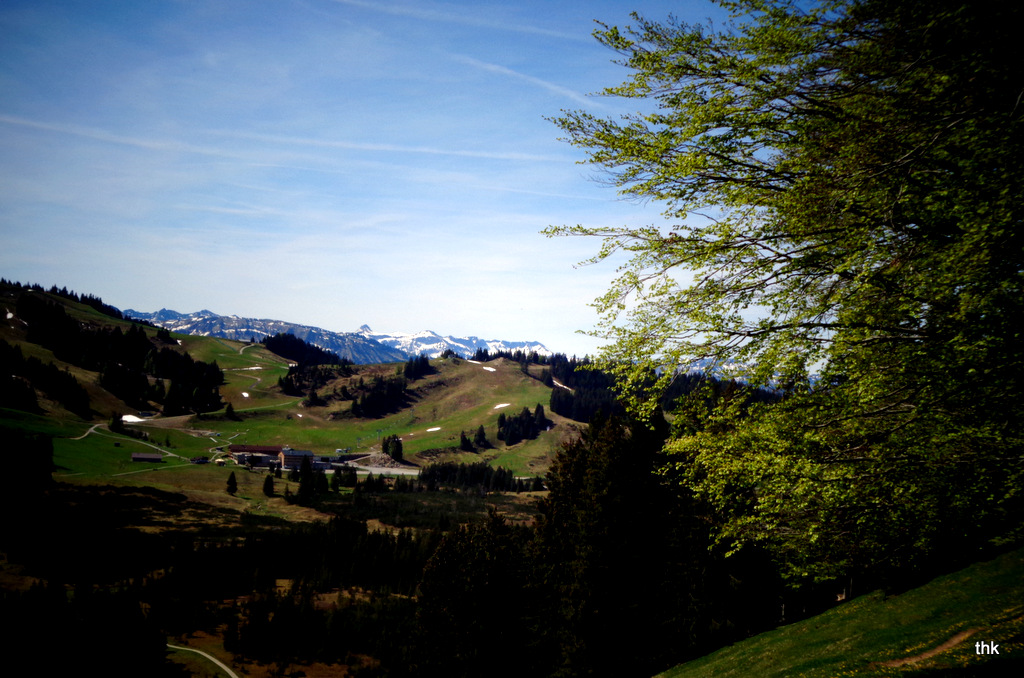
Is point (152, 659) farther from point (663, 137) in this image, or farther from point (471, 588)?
point (663, 137)

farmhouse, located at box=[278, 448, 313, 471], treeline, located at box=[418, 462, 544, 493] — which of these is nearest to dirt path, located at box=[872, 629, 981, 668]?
treeline, located at box=[418, 462, 544, 493]

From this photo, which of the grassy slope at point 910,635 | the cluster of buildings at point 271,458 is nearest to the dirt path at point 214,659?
the grassy slope at point 910,635

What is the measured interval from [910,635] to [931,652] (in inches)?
144

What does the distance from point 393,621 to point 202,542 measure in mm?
40568

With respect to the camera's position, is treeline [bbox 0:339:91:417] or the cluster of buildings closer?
treeline [bbox 0:339:91:417]

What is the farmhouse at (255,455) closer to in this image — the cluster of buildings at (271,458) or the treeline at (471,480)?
the cluster of buildings at (271,458)

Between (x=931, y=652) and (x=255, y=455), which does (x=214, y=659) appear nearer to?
(x=931, y=652)

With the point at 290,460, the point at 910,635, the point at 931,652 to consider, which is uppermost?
the point at 931,652

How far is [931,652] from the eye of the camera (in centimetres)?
1088

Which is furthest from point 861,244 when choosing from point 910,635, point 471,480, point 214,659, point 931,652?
point 471,480

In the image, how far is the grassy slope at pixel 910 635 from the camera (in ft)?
30.5

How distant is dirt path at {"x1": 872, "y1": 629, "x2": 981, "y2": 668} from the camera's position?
10.6 meters

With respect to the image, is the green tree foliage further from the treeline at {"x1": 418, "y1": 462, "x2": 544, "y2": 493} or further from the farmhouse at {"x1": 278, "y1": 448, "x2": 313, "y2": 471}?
the farmhouse at {"x1": 278, "y1": 448, "x2": 313, "y2": 471}

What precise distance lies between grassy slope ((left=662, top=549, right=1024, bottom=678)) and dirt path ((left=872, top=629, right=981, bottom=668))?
20 centimetres
